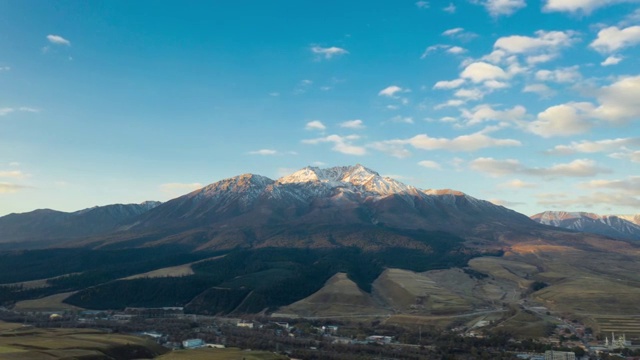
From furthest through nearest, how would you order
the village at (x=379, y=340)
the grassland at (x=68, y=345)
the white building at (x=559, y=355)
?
the village at (x=379, y=340), the white building at (x=559, y=355), the grassland at (x=68, y=345)

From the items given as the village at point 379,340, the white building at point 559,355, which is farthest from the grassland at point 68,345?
the white building at point 559,355

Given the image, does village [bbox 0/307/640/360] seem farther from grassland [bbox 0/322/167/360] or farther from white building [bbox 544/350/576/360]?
grassland [bbox 0/322/167/360]

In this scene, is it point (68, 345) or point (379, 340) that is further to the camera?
point (379, 340)

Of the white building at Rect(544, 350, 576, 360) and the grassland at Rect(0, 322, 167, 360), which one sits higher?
the grassland at Rect(0, 322, 167, 360)

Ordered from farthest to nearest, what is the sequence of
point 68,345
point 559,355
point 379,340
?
point 379,340 → point 559,355 → point 68,345

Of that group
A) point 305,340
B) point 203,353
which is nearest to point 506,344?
point 305,340

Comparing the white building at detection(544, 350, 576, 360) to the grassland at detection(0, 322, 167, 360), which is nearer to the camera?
the grassland at detection(0, 322, 167, 360)

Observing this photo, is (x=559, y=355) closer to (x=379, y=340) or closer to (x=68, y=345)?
(x=379, y=340)

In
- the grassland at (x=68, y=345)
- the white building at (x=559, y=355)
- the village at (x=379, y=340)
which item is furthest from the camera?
the village at (x=379, y=340)

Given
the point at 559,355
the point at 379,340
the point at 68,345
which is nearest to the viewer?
the point at 68,345

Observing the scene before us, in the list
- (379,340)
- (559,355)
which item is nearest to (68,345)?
(379,340)

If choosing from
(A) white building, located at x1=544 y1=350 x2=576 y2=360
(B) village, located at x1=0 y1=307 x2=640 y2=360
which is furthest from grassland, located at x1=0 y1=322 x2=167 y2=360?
(A) white building, located at x1=544 y1=350 x2=576 y2=360

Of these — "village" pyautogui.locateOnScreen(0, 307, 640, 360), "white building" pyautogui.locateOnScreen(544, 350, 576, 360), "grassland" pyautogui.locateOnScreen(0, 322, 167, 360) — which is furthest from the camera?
"village" pyautogui.locateOnScreen(0, 307, 640, 360)

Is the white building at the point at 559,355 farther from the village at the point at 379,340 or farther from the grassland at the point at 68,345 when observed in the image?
the grassland at the point at 68,345
